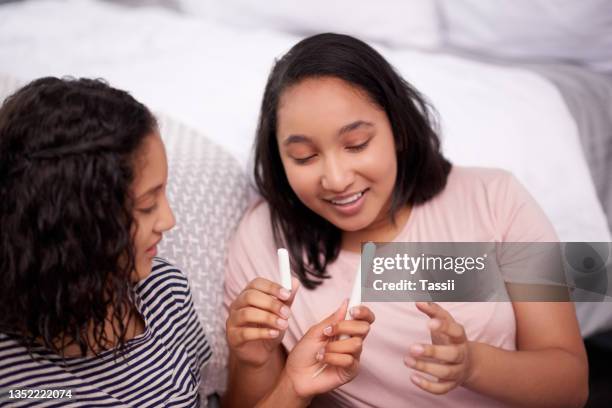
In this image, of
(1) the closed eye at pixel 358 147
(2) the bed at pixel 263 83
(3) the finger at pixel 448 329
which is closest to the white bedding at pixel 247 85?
(2) the bed at pixel 263 83

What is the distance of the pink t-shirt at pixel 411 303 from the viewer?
813 millimetres

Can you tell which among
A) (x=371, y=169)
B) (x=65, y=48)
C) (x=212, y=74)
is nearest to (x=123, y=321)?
(x=371, y=169)

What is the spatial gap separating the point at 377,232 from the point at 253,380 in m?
0.25

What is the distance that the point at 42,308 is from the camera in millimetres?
585

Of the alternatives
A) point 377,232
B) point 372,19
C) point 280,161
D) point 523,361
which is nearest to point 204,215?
point 280,161

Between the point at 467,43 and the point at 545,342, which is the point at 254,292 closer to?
the point at 545,342

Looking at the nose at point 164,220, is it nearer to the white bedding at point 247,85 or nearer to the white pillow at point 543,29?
the white bedding at point 247,85

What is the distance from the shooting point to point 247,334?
69 centimetres

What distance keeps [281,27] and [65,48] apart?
0.50 metres

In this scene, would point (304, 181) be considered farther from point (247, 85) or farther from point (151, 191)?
point (247, 85)

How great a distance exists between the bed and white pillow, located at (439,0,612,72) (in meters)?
0.04

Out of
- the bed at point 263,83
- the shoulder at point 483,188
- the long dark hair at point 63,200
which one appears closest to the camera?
the long dark hair at point 63,200

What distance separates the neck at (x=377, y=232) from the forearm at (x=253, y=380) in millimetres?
167

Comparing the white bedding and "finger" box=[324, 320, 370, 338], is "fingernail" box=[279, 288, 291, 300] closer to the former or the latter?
"finger" box=[324, 320, 370, 338]
